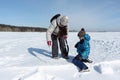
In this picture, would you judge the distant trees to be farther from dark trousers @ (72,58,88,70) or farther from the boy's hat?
dark trousers @ (72,58,88,70)

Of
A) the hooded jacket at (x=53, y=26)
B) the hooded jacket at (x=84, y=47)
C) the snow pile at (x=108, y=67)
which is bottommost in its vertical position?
the snow pile at (x=108, y=67)

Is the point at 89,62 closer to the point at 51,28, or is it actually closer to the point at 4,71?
the point at 51,28

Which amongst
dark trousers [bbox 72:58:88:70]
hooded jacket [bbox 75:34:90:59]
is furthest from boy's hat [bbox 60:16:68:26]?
dark trousers [bbox 72:58:88:70]

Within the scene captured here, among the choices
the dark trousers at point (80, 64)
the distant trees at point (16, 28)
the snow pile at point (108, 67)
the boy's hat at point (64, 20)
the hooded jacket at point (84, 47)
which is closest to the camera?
the snow pile at point (108, 67)

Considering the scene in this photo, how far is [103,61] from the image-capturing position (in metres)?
6.19

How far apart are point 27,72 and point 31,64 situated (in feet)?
1.80

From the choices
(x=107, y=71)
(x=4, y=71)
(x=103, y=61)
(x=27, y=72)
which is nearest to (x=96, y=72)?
(x=107, y=71)

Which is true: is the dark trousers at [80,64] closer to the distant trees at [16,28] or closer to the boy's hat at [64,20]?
the boy's hat at [64,20]

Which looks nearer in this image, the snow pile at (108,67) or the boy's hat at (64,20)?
the snow pile at (108,67)

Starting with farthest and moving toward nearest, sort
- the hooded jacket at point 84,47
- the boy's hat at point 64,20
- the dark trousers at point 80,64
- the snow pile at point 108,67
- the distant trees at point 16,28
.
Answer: the distant trees at point 16,28 → the boy's hat at point 64,20 → the hooded jacket at point 84,47 → the dark trousers at point 80,64 → the snow pile at point 108,67

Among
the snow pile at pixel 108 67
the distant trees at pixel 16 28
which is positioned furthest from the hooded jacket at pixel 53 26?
the distant trees at pixel 16 28

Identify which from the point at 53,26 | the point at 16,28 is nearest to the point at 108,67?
the point at 53,26

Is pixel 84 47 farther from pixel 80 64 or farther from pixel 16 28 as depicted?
pixel 16 28

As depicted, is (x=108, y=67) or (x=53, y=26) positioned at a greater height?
(x=53, y=26)
